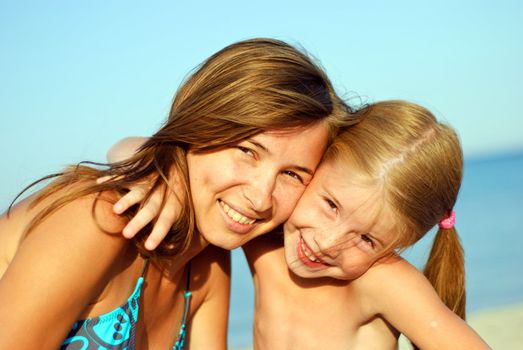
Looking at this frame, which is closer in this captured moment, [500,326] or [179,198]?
[179,198]

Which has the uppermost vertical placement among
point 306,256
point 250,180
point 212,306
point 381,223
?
point 250,180

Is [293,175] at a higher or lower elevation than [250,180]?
lower

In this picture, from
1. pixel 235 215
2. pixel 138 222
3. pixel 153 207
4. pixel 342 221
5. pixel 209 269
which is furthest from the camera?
pixel 209 269

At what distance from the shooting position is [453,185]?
3.47 m

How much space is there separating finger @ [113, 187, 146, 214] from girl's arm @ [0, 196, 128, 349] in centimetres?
4

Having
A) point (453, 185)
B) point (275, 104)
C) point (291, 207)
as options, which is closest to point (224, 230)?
point (291, 207)

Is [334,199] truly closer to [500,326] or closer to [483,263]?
[500,326]

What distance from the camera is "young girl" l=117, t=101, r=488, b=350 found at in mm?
3275

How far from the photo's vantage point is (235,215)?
3205 mm

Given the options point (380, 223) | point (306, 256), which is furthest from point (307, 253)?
point (380, 223)

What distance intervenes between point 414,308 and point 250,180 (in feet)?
3.14

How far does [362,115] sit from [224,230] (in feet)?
3.08

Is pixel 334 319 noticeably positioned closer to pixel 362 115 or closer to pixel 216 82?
pixel 362 115

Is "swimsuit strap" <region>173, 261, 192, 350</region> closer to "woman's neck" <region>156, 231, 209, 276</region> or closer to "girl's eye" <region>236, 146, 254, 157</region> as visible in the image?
"woman's neck" <region>156, 231, 209, 276</region>
